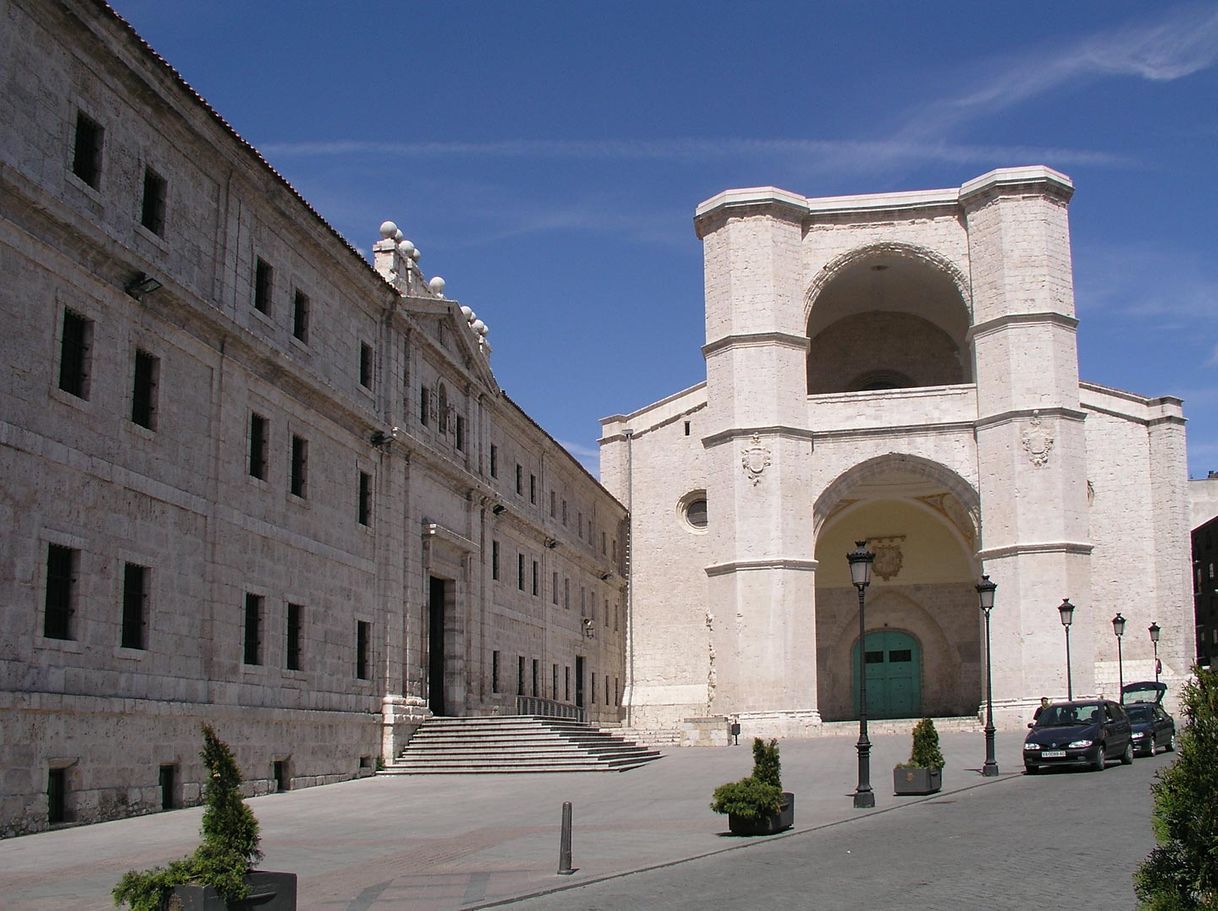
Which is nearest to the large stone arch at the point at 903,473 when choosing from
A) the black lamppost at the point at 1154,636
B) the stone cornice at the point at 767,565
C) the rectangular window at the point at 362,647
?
the stone cornice at the point at 767,565

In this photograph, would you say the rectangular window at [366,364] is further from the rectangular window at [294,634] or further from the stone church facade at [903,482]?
the stone church facade at [903,482]

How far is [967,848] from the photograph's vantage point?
13.6 meters

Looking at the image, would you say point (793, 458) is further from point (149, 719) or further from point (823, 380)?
point (149, 719)

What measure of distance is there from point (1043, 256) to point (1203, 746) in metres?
37.0

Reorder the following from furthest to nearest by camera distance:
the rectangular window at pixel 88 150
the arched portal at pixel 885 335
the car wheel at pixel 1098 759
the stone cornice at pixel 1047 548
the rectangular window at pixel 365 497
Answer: the arched portal at pixel 885 335 < the stone cornice at pixel 1047 548 < the rectangular window at pixel 365 497 < the car wheel at pixel 1098 759 < the rectangular window at pixel 88 150

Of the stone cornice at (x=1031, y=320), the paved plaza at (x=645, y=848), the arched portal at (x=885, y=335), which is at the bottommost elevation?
the paved plaza at (x=645, y=848)

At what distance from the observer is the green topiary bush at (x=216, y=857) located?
8164 millimetres

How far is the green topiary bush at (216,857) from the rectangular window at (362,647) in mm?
17293

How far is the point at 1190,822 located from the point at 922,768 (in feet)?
47.7

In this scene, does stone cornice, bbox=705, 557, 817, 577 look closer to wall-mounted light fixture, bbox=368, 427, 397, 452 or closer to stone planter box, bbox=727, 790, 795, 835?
wall-mounted light fixture, bbox=368, 427, 397, 452

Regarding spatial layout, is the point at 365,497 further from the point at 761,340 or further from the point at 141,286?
the point at 761,340

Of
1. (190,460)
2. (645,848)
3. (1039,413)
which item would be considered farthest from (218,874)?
(1039,413)

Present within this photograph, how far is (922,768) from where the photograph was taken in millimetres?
20719

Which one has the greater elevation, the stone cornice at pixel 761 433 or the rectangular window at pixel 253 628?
the stone cornice at pixel 761 433
